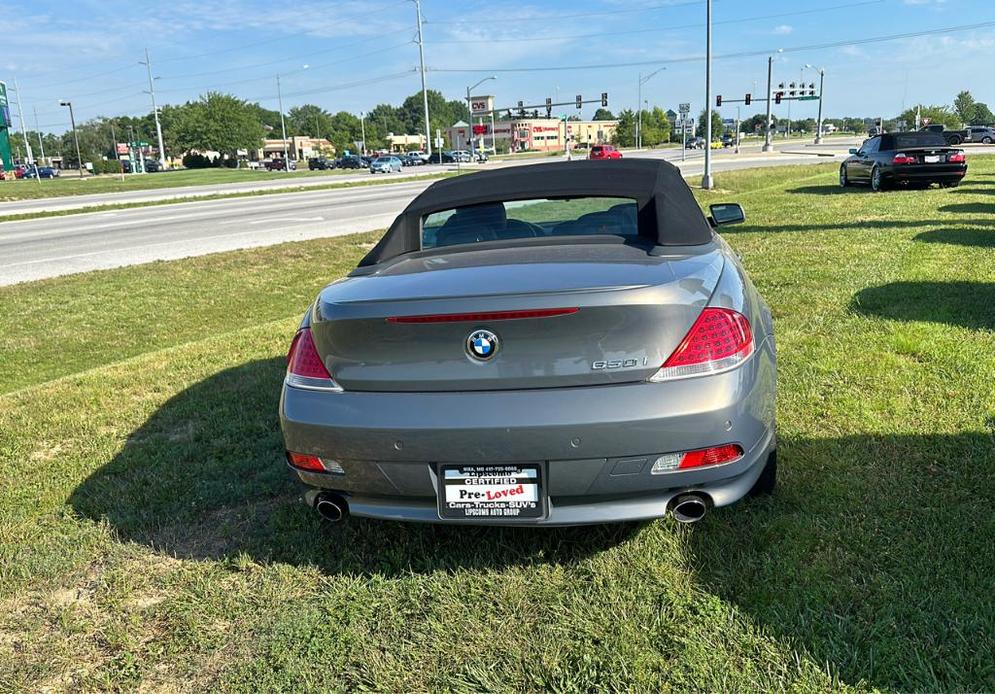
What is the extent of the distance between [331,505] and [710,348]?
149 cm

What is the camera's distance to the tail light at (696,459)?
8.32 feet

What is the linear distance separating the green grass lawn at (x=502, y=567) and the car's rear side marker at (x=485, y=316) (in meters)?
1.03

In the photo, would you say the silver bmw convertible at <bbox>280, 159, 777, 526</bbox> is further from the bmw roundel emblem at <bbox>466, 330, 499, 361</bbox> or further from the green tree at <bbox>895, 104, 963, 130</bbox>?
the green tree at <bbox>895, 104, 963, 130</bbox>

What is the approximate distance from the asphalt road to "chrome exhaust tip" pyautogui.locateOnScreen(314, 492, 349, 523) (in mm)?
10649

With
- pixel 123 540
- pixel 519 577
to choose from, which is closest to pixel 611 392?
pixel 519 577

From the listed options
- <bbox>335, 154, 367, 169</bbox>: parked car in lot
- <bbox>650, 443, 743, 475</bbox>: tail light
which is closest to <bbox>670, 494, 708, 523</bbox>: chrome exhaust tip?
<bbox>650, 443, 743, 475</bbox>: tail light

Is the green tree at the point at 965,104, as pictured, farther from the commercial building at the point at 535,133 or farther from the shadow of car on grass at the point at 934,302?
the shadow of car on grass at the point at 934,302

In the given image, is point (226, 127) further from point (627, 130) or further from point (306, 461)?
point (306, 461)

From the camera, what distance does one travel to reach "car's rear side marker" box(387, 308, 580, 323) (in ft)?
8.23

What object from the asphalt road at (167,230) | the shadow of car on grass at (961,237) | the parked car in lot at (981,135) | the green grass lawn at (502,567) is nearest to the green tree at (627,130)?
the parked car in lot at (981,135)

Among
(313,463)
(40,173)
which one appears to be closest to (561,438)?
(313,463)

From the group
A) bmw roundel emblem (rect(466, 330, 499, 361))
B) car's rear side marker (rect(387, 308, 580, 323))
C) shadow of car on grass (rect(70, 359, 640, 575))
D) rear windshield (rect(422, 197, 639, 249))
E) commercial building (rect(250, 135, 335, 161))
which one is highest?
commercial building (rect(250, 135, 335, 161))

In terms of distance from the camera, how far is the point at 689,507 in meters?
2.68

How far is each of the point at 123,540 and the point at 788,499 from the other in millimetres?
2891
